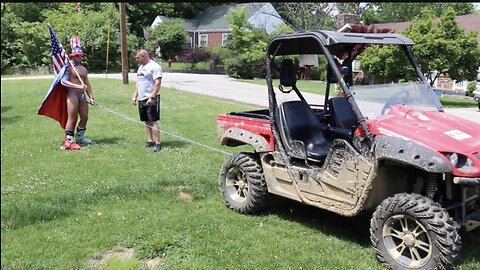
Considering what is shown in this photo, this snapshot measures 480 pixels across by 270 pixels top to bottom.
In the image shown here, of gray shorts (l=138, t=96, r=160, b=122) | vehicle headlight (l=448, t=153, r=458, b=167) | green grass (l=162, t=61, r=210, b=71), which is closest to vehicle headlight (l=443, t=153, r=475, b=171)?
vehicle headlight (l=448, t=153, r=458, b=167)

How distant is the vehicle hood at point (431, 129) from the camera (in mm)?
3895

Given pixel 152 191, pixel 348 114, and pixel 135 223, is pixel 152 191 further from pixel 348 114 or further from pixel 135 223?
pixel 348 114

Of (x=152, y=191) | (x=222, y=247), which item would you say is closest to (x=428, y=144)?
(x=222, y=247)

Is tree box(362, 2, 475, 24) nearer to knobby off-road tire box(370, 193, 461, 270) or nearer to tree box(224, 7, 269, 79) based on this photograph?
tree box(224, 7, 269, 79)

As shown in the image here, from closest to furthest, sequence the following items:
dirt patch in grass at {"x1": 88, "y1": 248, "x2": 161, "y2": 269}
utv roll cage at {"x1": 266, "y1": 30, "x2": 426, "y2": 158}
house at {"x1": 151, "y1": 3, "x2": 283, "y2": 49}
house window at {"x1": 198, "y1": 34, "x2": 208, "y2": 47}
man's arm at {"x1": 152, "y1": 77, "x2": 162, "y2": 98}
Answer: dirt patch in grass at {"x1": 88, "y1": 248, "x2": 161, "y2": 269}, utv roll cage at {"x1": 266, "y1": 30, "x2": 426, "y2": 158}, man's arm at {"x1": 152, "y1": 77, "x2": 162, "y2": 98}, house at {"x1": 151, "y1": 3, "x2": 283, "y2": 49}, house window at {"x1": 198, "y1": 34, "x2": 208, "y2": 47}

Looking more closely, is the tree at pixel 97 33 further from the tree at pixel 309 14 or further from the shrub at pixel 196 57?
the tree at pixel 309 14

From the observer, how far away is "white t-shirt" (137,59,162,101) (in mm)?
8383

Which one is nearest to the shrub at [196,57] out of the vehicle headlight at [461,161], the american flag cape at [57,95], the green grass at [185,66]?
the green grass at [185,66]

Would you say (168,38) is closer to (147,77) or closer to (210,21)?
(210,21)

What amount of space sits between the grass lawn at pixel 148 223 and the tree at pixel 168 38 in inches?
1520

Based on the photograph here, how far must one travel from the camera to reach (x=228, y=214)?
17.8 ft

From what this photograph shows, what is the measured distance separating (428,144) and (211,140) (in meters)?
6.26

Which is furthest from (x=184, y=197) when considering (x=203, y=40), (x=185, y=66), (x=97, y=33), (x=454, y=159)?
(x=203, y=40)

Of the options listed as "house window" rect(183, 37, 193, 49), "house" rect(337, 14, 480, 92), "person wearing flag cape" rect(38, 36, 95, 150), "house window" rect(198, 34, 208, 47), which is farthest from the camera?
"house window" rect(198, 34, 208, 47)
